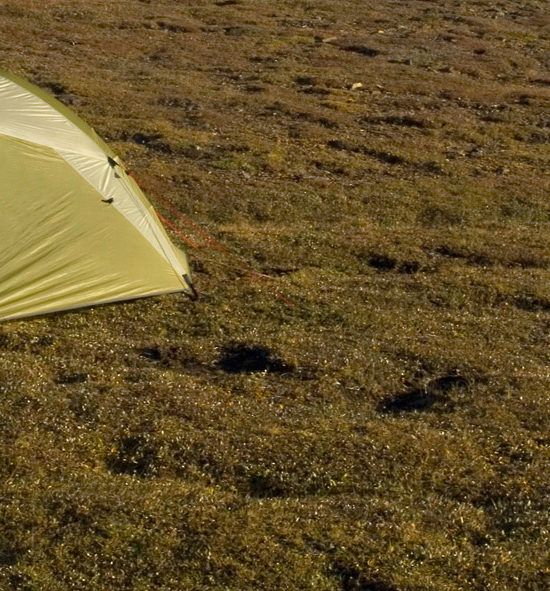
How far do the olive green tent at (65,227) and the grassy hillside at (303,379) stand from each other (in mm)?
610

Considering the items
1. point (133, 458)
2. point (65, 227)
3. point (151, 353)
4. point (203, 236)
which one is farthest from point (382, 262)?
point (133, 458)

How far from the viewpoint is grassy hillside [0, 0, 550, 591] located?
33.5ft

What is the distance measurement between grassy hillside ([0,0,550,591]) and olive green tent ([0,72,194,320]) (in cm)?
61

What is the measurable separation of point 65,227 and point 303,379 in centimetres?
492

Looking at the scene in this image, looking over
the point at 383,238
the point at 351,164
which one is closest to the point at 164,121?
the point at 351,164

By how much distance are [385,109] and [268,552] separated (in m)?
31.3

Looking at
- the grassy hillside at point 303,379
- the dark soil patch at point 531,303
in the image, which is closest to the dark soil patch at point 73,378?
the grassy hillside at point 303,379

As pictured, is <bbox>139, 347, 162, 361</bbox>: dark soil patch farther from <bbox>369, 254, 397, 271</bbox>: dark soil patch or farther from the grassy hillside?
<bbox>369, 254, 397, 271</bbox>: dark soil patch

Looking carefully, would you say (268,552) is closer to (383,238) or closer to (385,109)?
(383,238)

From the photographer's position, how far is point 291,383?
15094mm

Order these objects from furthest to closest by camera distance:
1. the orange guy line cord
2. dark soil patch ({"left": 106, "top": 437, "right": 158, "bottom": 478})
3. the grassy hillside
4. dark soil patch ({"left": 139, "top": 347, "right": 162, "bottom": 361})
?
1. the orange guy line cord
2. dark soil patch ({"left": 139, "top": 347, "right": 162, "bottom": 361})
3. dark soil patch ({"left": 106, "top": 437, "right": 158, "bottom": 478})
4. the grassy hillside

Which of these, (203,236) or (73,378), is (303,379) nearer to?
(73,378)

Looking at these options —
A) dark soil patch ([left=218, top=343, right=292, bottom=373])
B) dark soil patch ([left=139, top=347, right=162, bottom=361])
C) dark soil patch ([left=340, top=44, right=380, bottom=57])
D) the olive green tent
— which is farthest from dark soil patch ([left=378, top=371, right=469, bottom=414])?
dark soil patch ([left=340, top=44, right=380, bottom=57])

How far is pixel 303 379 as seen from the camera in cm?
1529
